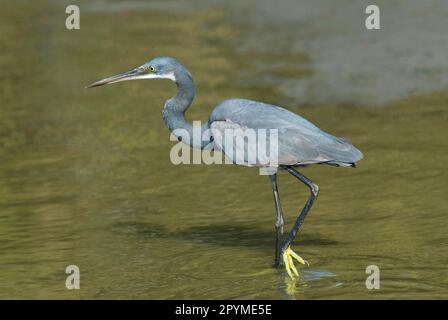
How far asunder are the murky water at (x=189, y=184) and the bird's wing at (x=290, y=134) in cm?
92

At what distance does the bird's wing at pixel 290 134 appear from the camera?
9.36 metres

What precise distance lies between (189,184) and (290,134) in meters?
3.08

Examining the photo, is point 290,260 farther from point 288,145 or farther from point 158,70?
point 158,70

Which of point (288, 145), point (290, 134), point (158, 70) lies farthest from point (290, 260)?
point (158, 70)

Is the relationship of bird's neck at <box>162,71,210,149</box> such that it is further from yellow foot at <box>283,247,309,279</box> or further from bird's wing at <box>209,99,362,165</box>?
yellow foot at <box>283,247,309,279</box>

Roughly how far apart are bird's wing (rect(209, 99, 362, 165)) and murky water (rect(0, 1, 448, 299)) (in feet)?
3.01

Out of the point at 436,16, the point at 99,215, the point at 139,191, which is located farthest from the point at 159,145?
the point at 436,16

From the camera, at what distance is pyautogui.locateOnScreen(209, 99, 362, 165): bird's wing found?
936cm

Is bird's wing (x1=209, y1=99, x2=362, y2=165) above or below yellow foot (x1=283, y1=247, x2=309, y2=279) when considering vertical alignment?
above

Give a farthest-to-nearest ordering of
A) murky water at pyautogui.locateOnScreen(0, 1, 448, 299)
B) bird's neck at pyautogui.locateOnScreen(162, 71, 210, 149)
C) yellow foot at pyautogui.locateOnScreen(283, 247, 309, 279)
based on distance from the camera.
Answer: bird's neck at pyautogui.locateOnScreen(162, 71, 210, 149)
murky water at pyautogui.locateOnScreen(0, 1, 448, 299)
yellow foot at pyautogui.locateOnScreen(283, 247, 309, 279)

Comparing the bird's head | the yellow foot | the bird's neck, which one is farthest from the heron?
the bird's head

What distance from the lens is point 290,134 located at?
31.0 ft

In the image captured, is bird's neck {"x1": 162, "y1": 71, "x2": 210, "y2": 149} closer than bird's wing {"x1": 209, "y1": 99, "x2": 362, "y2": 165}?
No
